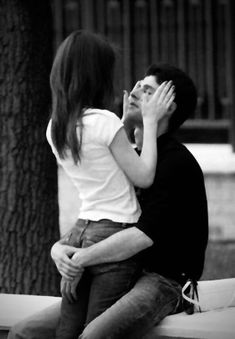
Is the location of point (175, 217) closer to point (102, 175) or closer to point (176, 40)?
point (102, 175)

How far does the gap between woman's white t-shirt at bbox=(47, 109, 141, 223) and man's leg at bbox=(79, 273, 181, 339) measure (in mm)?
248

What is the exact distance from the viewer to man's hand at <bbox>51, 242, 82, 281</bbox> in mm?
3705

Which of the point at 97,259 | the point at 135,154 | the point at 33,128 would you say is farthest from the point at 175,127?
the point at 33,128

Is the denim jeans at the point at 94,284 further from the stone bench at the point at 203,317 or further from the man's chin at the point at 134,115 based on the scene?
the man's chin at the point at 134,115

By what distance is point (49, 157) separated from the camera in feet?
17.2

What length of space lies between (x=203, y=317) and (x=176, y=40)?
5.41 meters

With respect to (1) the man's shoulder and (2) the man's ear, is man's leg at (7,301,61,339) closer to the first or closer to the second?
(1) the man's shoulder

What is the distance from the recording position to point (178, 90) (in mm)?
3898

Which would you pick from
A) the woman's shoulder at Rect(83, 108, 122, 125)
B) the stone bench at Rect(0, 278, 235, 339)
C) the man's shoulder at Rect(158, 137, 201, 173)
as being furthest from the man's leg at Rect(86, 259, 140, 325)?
the woman's shoulder at Rect(83, 108, 122, 125)

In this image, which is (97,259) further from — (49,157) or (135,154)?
(49,157)

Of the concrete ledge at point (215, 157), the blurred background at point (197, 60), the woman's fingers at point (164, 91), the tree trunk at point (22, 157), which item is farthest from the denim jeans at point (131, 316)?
the concrete ledge at point (215, 157)

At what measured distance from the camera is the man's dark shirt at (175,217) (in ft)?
12.2

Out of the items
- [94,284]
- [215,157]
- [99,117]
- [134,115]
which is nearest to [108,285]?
[94,284]

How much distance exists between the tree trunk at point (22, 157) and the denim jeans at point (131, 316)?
1.25 meters
